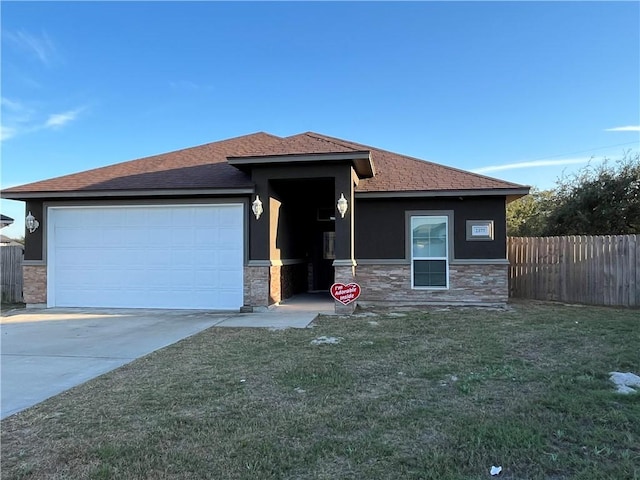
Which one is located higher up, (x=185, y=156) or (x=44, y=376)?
(x=185, y=156)

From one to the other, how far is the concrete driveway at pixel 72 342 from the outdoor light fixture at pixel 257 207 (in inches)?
101

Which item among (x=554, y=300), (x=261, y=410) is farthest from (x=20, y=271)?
(x=554, y=300)

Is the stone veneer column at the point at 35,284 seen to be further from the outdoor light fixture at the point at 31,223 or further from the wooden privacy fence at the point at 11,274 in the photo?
the wooden privacy fence at the point at 11,274

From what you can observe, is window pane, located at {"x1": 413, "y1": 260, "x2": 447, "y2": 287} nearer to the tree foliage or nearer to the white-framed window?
the white-framed window

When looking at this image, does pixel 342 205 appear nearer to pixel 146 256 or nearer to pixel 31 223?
pixel 146 256

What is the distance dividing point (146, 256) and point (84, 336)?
3.77 meters

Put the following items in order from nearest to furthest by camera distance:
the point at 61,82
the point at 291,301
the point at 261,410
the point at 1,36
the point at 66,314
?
the point at 261,410, the point at 1,36, the point at 66,314, the point at 291,301, the point at 61,82

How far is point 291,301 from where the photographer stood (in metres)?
12.9

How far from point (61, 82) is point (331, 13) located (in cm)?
883

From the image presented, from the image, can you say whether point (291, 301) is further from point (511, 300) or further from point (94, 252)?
point (511, 300)

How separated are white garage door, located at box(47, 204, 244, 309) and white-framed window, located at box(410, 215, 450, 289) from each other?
4676 mm

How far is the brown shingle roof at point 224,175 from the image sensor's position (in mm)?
11234

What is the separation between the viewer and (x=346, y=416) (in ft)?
13.3

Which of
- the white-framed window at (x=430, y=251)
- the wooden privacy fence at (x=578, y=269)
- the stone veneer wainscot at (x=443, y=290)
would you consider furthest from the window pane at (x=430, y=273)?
the wooden privacy fence at (x=578, y=269)
